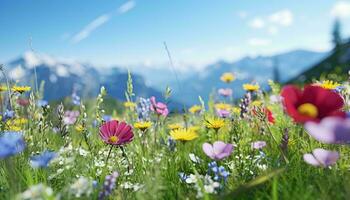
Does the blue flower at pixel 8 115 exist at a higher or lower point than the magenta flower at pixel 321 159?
higher

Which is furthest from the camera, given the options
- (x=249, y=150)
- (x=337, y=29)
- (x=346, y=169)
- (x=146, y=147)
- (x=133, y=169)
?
(x=337, y=29)

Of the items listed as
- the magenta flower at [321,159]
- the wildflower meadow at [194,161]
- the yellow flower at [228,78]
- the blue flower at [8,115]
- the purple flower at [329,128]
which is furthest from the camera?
the yellow flower at [228,78]

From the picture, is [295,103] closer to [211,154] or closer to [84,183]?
[211,154]

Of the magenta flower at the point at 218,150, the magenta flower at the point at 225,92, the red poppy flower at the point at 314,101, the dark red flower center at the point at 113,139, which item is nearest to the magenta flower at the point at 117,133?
the dark red flower center at the point at 113,139

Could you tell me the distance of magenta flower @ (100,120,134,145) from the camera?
3.11m

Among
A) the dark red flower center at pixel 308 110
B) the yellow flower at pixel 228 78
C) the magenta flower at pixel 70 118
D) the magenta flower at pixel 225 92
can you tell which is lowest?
the magenta flower at pixel 225 92

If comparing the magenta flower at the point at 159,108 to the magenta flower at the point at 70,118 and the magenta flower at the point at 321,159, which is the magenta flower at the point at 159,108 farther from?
the magenta flower at the point at 321,159

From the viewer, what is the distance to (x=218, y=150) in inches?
106

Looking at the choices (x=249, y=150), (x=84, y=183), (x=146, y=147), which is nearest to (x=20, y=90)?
(x=146, y=147)

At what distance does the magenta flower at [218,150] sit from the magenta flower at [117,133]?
68cm

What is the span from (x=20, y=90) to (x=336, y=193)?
3028 mm

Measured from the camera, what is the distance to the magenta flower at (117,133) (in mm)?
3113

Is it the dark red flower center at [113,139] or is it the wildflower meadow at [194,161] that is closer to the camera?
the wildflower meadow at [194,161]

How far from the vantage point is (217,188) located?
2600 millimetres
